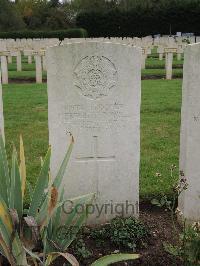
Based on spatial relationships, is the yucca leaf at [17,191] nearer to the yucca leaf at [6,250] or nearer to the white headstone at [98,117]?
the yucca leaf at [6,250]

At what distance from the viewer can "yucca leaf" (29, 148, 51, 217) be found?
279cm

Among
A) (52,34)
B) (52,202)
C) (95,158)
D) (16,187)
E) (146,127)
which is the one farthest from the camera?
(52,34)

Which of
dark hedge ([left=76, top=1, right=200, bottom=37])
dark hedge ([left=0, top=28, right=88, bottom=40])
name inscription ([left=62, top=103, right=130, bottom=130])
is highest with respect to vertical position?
dark hedge ([left=76, top=1, right=200, bottom=37])

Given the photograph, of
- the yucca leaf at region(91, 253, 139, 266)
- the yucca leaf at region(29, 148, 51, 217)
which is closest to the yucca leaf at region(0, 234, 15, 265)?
the yucca leaf at region(29, 148, 51, 217)

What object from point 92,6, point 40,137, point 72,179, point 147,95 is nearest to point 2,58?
point 147,95

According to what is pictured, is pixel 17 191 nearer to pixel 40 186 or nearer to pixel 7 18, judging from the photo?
pixel 40 186

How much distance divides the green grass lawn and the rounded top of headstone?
874 mm

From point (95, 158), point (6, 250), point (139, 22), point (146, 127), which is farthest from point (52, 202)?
point (139, 22)

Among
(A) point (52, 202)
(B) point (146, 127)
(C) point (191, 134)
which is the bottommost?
(B) point (146, 127)

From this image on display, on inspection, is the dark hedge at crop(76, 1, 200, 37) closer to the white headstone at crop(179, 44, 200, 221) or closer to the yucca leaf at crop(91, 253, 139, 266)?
the white headstone at crop(179, 44, 200, 221)

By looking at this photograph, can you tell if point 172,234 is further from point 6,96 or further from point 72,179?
point 6,96

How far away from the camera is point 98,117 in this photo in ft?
11.8

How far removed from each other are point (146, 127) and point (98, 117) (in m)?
3.33

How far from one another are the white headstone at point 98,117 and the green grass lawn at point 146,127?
0.66m
